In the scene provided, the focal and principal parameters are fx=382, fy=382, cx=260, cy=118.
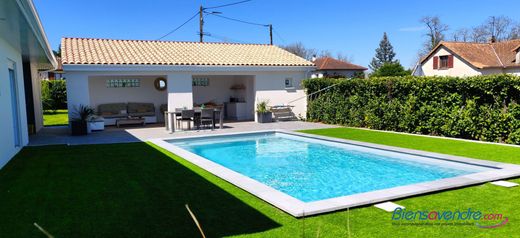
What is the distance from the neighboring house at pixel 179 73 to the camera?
52.5 feet

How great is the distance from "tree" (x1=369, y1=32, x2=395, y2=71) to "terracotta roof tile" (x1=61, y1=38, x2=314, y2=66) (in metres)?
68.3

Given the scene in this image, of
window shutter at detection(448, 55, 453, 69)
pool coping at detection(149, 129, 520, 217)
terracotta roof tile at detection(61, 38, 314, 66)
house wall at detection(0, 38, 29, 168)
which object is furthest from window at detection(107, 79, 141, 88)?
window shutter at detection(448, 55, 453, 69)

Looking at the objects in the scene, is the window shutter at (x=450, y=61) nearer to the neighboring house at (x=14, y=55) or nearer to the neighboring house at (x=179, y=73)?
the neighboring house at (x=179, y=73)

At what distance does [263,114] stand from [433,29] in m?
48.6

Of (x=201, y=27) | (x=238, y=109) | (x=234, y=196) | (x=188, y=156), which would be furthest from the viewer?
(x=201, y=27)

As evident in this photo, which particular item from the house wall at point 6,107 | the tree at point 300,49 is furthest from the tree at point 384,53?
the house wall at point 6,107

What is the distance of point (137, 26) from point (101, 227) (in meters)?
34.6

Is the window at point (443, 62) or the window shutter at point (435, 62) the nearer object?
the window at point (443, 62)

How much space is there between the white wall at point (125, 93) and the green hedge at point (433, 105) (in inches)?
353

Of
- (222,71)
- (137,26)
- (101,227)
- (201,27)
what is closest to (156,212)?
(101,227)

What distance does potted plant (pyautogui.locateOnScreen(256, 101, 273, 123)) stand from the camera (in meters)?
18.5

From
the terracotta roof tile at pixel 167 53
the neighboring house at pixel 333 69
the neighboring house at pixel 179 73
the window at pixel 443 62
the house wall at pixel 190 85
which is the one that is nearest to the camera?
the house wall at pixel 190 85

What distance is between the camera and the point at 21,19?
289 inches

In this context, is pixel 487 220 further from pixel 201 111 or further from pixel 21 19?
pixel 201 111
